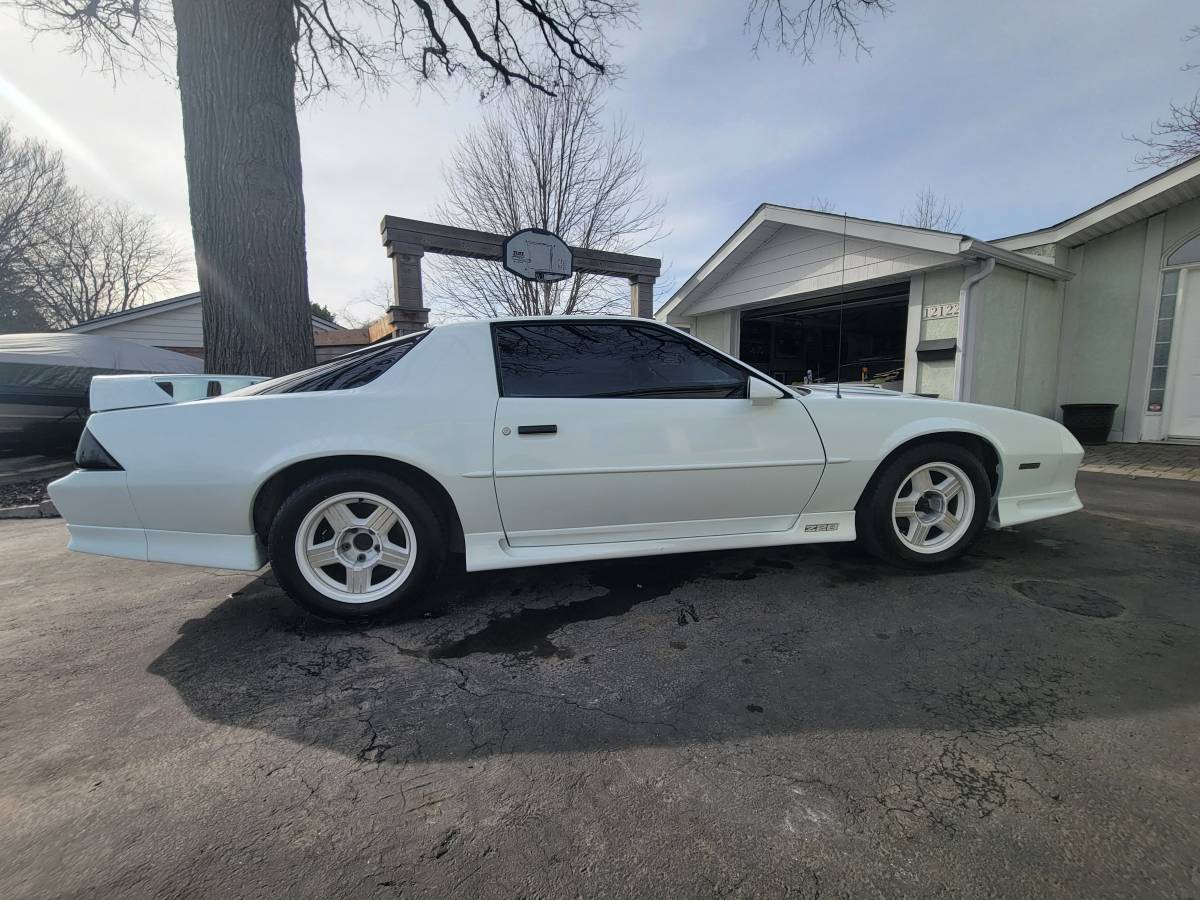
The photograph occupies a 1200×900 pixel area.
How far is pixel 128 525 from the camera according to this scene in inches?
98.7

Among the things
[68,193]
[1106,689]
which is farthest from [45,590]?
[68,193]

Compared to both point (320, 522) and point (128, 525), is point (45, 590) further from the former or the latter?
point (320, 522)

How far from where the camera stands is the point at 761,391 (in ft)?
9.15

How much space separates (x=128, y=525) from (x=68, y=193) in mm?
33685

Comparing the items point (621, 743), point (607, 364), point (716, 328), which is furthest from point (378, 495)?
point (716, 328)

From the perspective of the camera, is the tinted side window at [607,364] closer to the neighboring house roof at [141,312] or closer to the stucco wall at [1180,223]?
the stucco wall at [1180,223]

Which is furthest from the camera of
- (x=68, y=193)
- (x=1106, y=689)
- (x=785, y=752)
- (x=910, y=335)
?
(x=68, y=193)

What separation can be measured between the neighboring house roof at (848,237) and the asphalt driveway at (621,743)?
5.35 meters

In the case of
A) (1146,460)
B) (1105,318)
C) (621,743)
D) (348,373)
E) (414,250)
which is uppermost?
(414,250)

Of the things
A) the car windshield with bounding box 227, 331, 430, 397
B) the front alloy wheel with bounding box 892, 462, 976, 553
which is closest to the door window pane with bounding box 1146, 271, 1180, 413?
the front alloy wheel with bounding box 892, 462, 976, 553

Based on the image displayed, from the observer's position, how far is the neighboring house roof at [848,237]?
24.0 ft

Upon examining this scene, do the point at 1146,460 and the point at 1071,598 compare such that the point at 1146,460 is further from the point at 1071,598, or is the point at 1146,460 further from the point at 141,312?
the point at 141,312

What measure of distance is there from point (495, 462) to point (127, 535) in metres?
1.79

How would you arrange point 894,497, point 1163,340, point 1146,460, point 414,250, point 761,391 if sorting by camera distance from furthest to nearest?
point 1163,340 → point 414,250 → point 1146,460 → point 894,497 → point 761,391
